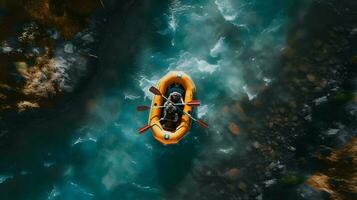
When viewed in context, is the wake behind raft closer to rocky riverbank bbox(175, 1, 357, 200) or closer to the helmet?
the helmet

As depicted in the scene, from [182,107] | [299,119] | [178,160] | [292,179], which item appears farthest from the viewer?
[178,160]

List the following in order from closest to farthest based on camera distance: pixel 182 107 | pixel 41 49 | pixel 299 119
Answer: pixel 182 107 → pixel 299 119 → pixel 41 49

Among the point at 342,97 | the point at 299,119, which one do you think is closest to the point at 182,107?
the point at 299,119

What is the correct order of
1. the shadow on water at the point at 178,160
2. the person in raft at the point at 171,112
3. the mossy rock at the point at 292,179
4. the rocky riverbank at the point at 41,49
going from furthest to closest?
the shadow on water at the point at 178,160, the rocky riverbank at the point at 41,49, the person in raft at the point at 171,112, the mossy rock at the point at 292,179

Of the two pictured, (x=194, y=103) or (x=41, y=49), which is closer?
(x=194, y=103)

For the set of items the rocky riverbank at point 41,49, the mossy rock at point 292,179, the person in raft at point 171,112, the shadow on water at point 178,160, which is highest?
the rocky riverbank at point 41,49

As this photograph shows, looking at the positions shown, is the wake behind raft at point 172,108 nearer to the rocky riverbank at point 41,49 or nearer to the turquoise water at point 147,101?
the turquoise water at point 147,101

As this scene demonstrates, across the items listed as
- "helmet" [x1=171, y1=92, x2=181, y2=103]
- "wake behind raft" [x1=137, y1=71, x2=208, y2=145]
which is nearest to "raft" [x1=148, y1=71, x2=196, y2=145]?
"wake behind raft" [x1=137, y1=71, x2=208, y2=145]

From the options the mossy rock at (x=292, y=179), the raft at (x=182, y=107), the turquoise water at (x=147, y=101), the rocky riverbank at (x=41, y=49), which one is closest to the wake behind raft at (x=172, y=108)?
the raft at (x=182, y=107)

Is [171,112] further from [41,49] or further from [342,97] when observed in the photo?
[342,97]
